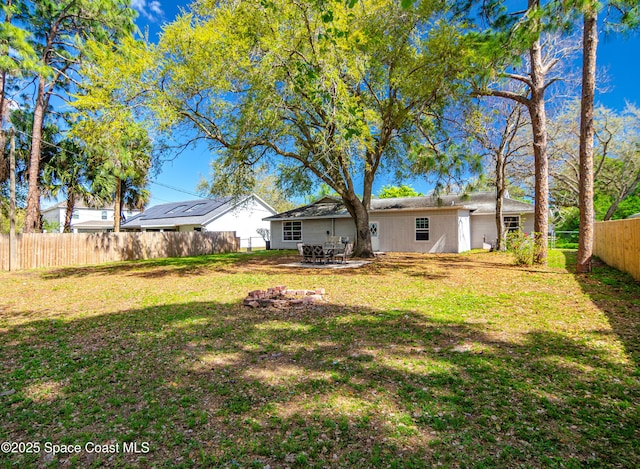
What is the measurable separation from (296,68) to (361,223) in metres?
7.99

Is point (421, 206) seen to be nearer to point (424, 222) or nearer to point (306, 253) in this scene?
point (424, 222)

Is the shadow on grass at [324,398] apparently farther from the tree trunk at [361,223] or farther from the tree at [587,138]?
the tree trunk at [361,223]

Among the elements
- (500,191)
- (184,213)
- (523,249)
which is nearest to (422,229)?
(500,191)

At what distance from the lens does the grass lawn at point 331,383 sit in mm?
2361

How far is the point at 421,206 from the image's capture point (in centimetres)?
1925

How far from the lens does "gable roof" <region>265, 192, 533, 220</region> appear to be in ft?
62.7

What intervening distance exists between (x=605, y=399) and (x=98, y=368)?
5.12 meters

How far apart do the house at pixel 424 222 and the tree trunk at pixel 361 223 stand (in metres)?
4.30

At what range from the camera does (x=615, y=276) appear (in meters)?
9.03

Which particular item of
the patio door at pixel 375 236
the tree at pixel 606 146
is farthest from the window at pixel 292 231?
the tree at pixel 606 146

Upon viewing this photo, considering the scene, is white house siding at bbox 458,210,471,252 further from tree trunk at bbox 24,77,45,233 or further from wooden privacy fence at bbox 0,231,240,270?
tree trunk at bbox 24,77,45,233

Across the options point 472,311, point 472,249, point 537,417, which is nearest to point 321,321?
point 472,311

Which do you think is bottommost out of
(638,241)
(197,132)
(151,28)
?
(638,241)

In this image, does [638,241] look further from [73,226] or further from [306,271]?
[73,226]
